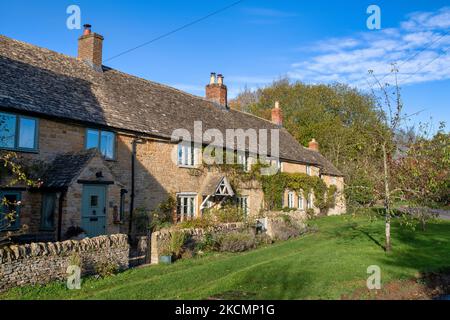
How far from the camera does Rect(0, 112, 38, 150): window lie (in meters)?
15.8

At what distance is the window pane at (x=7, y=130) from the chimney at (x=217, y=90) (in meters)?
18.9

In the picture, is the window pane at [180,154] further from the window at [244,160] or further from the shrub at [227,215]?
the window at [244,160]

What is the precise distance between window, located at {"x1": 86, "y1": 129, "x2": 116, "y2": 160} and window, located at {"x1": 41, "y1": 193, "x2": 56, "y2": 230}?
10.3 ft

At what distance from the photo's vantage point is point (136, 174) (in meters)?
20.7

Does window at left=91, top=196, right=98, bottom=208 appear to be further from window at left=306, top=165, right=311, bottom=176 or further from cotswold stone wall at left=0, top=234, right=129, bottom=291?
window at left=306, top=165, right=311, bottom=176

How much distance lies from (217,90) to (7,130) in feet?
63.6

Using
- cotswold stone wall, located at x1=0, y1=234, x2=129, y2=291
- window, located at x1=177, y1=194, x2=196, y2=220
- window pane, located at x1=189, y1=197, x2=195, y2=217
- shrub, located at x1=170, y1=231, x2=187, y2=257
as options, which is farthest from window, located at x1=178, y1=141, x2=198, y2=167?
cotswold stone wall, located at x1=0, y1=234, x2=129, y2=291

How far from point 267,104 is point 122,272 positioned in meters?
53.2

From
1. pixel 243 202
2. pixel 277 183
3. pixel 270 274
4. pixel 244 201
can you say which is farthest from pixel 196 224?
pixel 277 183

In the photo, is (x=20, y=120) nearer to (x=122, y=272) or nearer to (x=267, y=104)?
(x=122, y=272)

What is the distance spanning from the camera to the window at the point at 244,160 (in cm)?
2783

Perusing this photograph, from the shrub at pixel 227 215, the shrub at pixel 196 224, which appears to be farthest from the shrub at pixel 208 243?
the shrub at pixel 227 215

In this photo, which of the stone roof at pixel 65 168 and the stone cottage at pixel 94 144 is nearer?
the stone roof at pixel 65 168

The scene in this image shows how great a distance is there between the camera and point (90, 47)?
77.4 feet
